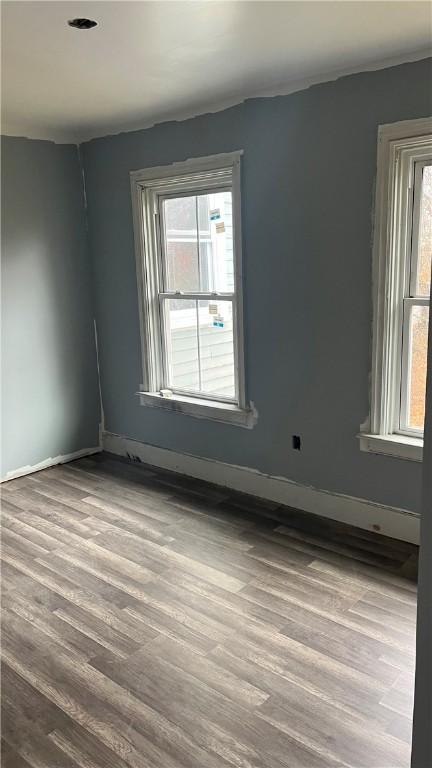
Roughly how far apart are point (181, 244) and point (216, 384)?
1011 millimetres

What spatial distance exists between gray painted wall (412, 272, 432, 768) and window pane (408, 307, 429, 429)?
1.81 metres

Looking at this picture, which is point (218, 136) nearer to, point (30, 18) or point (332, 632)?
point (30, 18)

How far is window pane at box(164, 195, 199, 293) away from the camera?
399 centimetres

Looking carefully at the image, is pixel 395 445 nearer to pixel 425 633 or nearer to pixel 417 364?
pixel 417 364

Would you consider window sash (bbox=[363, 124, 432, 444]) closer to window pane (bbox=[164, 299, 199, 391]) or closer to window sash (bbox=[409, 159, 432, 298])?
window sash (bbox=[409, 159, 432, 298])

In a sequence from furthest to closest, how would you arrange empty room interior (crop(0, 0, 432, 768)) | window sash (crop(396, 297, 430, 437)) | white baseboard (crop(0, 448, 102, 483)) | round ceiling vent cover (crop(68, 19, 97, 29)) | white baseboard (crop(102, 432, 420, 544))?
white baseboard (crop(0, 448, 102, 483))
white baseboard (crop(102, 432, 420, 544))
window sash (crop(396, 297, 430, 437))
round ceiling vent cover (crop(68, 19, 97, 29))
empty room interior (crop(0, 0, 432, 768))

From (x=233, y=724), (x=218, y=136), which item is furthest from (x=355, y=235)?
(x=233, y=724)

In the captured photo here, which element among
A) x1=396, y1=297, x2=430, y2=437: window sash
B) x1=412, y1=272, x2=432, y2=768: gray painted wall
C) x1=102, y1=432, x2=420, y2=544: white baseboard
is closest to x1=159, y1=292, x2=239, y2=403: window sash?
x1=102, y1=432, x2=420, y2=544: white baseboard

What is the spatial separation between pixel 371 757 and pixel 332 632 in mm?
627

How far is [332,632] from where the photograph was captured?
2.47 m

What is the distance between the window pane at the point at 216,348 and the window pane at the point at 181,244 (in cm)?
23

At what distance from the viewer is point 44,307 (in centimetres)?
436

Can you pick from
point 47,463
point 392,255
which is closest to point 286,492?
point 392,255

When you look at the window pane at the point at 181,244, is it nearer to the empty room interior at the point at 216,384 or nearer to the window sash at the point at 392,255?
the empty room interior at the point at 216,384
